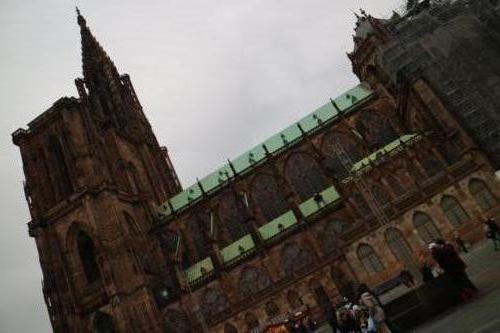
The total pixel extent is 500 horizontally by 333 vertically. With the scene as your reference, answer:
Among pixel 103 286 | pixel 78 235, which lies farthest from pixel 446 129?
pixel 78 235

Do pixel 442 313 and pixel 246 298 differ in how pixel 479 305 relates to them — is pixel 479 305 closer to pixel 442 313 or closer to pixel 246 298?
pixel 442 313

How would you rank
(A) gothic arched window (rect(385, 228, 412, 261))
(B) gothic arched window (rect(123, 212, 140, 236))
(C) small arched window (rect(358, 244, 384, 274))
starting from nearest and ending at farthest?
(A) gothic arched window (rect(385, 228, 412, 261))
(C) small arched window (rect(358, 244, 384, 274))
(B) gothic arched window (rect(123, 212, 140, 236))

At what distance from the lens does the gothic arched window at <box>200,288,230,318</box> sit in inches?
1590

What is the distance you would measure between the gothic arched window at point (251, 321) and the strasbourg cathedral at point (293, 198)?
19 cm

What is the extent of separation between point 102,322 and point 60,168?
17838mm

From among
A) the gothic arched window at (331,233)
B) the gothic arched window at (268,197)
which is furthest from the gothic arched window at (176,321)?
the gothic arched window at (331,233)

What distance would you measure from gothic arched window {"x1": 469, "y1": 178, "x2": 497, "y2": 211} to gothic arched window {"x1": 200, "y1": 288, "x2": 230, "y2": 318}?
22588 millimetres

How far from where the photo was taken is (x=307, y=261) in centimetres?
3934

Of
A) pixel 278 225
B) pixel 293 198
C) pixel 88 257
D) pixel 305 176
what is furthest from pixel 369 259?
pixel 88 257

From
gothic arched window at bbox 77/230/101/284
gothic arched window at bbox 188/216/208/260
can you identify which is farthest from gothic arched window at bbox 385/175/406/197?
gothic arched window at bbox 77/230/101/284

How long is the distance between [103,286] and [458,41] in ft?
118

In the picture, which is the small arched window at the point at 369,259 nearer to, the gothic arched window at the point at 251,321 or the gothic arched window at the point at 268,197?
the gothic arched window at the point at 251,321

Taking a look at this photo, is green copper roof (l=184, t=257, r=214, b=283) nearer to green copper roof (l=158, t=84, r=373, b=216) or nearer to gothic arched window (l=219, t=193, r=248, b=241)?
gothic arched window (l=219, t=193, r=248, b=241)

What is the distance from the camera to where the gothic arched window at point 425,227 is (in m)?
33.7
